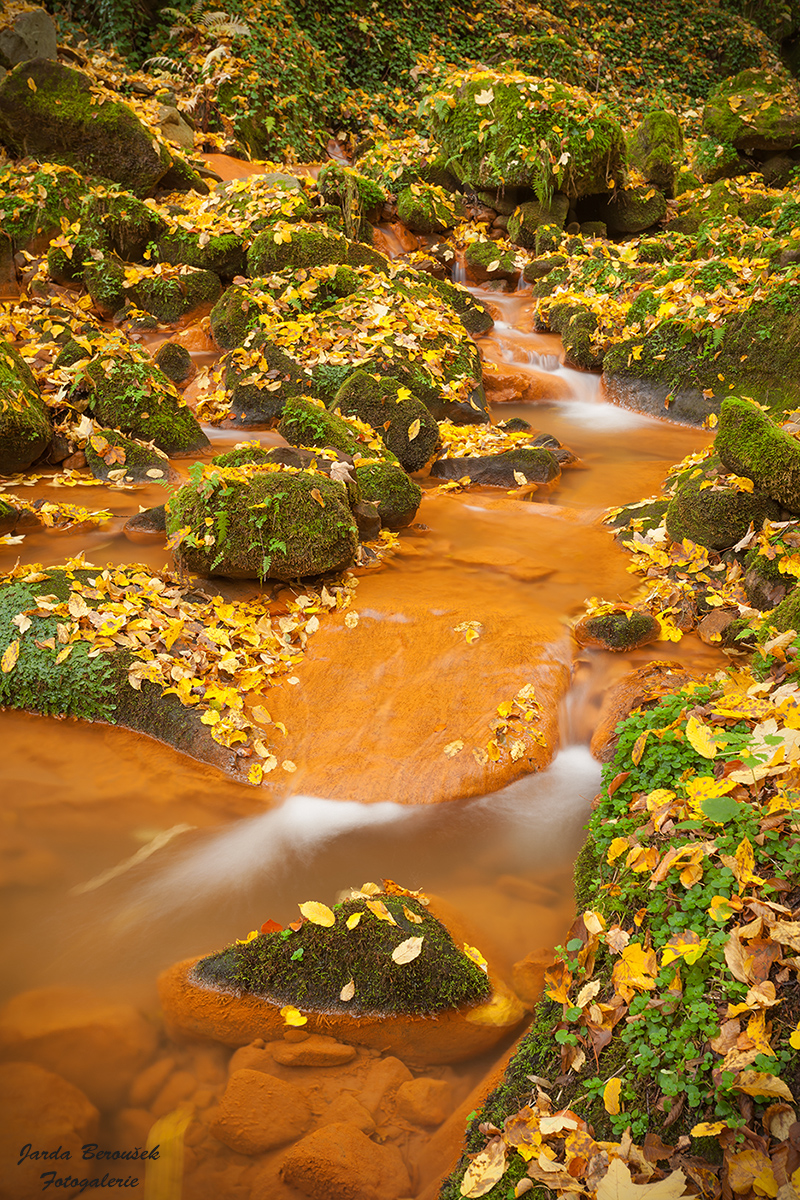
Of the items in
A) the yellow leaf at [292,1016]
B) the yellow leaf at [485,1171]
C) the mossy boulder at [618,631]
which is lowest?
the yellow leaf at [292,1016]

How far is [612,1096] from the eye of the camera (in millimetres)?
2225

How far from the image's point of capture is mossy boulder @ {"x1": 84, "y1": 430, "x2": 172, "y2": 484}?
7.09 m

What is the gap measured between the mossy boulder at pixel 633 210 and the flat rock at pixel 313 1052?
53.0ft

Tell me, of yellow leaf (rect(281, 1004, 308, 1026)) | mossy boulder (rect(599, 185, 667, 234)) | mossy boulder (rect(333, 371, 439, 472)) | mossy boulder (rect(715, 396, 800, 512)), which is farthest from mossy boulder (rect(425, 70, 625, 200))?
yellow leaf (rect(281, 1004, 308, 1026))

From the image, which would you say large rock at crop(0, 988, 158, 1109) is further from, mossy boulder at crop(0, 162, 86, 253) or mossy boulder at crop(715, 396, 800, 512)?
mossy boulder at crop(0, 162, 86, 253)

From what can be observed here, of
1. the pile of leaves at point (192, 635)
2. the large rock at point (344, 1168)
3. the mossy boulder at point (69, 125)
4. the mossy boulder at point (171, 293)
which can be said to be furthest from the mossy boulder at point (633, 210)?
the large rock at point (344, 1168)

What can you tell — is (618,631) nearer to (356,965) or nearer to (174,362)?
(356,965)

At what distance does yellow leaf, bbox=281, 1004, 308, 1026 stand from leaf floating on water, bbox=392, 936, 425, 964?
43 centimetres

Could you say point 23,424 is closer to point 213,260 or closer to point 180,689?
point 180,689

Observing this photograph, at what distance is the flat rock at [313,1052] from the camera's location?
2682 mm

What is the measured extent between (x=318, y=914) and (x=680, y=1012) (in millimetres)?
1479

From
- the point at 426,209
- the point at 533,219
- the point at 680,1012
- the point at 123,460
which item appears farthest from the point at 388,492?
the point at 533,219

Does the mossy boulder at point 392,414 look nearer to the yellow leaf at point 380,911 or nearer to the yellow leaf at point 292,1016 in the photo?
the yellow leaf at point 380,911

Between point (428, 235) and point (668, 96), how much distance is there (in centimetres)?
1268
